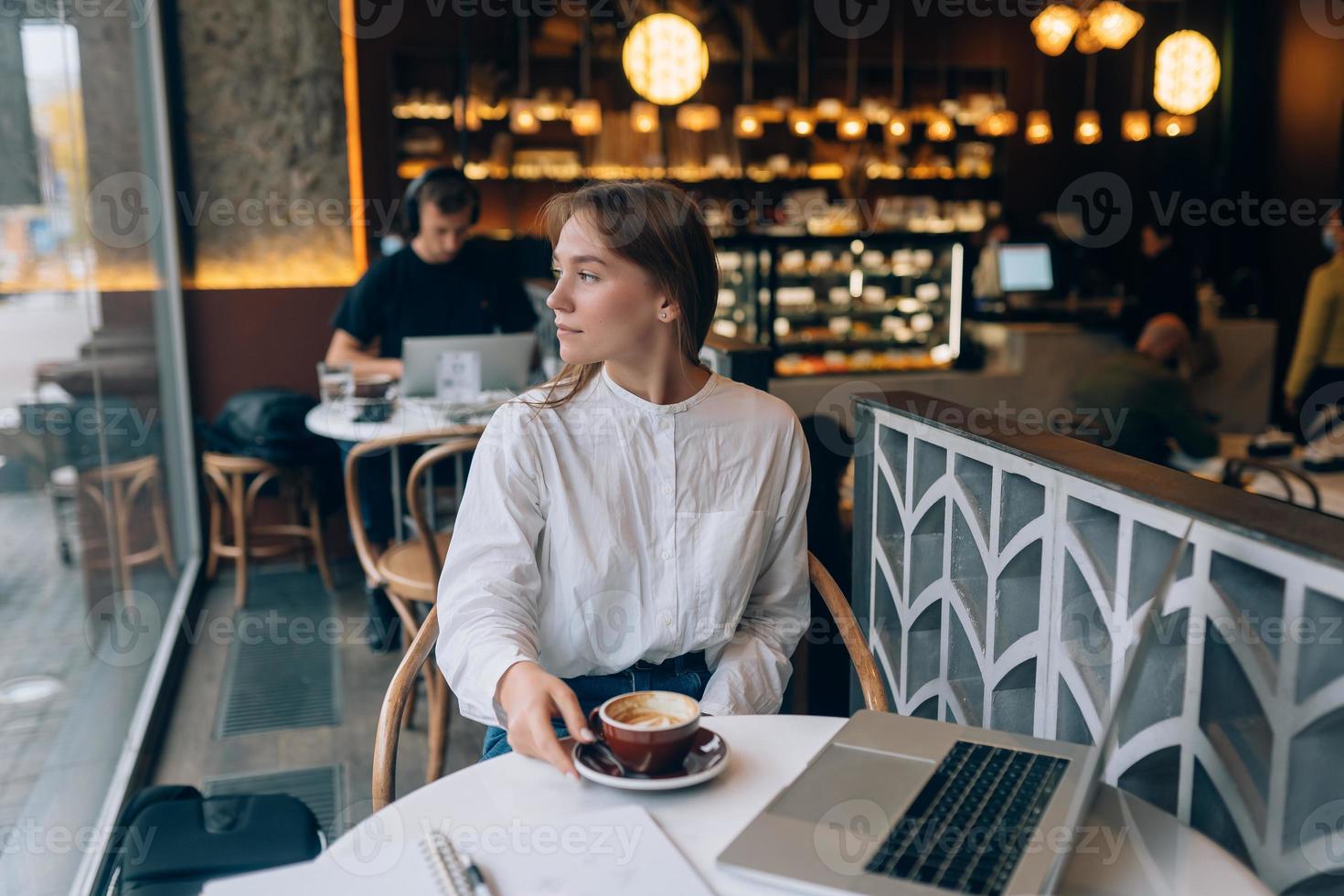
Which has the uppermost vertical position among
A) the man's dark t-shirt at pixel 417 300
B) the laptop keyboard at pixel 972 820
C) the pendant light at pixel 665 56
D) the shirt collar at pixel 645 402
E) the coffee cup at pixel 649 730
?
the pendant light at pixel 665 56

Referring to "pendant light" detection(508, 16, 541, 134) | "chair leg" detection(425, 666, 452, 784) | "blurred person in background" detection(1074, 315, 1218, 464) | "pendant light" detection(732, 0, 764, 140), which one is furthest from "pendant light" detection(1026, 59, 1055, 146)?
"chair leg" detection(425, 666, 452, 784)

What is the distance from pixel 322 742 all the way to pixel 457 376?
3.81 ft

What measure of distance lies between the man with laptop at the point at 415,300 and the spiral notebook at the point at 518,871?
2800 mm

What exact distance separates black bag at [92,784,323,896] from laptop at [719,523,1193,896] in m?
0.87

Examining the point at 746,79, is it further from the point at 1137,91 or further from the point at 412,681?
the point at 412,681

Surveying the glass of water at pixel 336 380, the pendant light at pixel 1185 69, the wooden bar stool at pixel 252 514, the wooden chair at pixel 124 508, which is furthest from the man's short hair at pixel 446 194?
the pendant light at pixel 1185 69

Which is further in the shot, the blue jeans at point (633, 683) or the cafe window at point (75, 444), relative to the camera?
the cafe window at point (75, 444)

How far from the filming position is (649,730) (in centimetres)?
104

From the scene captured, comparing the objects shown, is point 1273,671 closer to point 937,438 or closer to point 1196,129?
point 937,438

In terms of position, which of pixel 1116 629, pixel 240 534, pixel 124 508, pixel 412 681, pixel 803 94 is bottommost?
pixel 240 534

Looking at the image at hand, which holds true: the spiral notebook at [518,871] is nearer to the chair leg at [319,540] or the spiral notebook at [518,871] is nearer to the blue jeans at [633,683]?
the blue jeans at [633,683]

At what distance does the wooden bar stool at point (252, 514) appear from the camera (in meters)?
4.39

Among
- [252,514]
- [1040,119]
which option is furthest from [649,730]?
[1040,119]

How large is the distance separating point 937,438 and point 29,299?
5.60 feet
